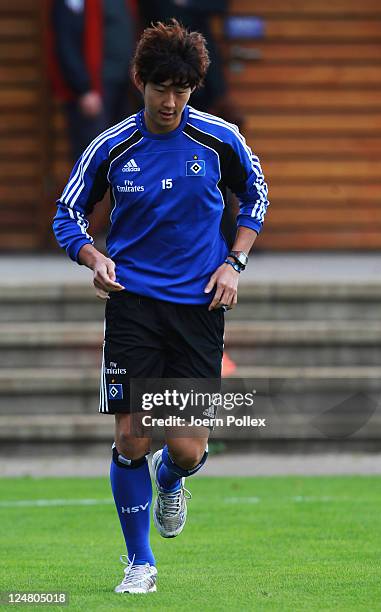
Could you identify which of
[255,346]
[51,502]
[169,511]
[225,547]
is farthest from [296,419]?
[169,511]

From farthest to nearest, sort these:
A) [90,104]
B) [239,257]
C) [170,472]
Answer: 1. [90,104]
2. [170,472]
3. [239,257]

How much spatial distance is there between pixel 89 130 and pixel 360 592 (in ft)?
25.6

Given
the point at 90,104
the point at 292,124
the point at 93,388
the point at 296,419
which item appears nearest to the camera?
the point at 296,419

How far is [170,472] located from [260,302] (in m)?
5.30

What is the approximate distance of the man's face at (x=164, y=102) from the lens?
225 inches

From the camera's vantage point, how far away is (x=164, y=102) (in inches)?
225

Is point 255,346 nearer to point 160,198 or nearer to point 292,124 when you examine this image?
point 292,124

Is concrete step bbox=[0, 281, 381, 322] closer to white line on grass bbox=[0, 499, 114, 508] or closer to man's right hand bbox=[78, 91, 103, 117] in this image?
man's right hand bbox=[78, 91, 103, 117]

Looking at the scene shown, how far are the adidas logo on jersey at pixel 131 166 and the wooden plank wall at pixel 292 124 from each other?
8.54 metres

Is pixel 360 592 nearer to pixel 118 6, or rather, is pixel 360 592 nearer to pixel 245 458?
pixel 245 458

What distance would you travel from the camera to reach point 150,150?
586cm

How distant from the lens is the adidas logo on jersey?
5840 millimetres

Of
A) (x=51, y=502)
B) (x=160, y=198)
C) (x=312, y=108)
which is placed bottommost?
(x=51, y=502)

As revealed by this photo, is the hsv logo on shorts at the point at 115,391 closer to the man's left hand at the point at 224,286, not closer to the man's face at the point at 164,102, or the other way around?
the man's left hand at the point at 224,286
